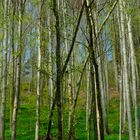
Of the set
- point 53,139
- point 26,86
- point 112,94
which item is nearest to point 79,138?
point 53,139

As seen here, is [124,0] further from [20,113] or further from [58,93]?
[20,113]

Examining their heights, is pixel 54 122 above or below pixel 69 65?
below

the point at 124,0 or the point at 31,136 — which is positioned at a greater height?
the point at 124,0

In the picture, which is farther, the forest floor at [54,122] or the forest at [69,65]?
the forest floor at [54,122]

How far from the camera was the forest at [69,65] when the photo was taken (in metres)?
7.42

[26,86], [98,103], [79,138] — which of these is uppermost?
[26,86]

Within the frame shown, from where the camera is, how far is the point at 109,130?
17203 millimetres

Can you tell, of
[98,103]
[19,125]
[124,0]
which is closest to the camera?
[98,103]

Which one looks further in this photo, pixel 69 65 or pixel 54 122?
pixel 54 122

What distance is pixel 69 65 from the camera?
12422mm

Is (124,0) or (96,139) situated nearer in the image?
(96,139)

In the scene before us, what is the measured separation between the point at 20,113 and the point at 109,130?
6683 mm

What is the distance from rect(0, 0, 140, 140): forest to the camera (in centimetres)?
742

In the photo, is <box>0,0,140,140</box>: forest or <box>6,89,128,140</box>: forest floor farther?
<box>6,89,128,140</box>: forest floor
